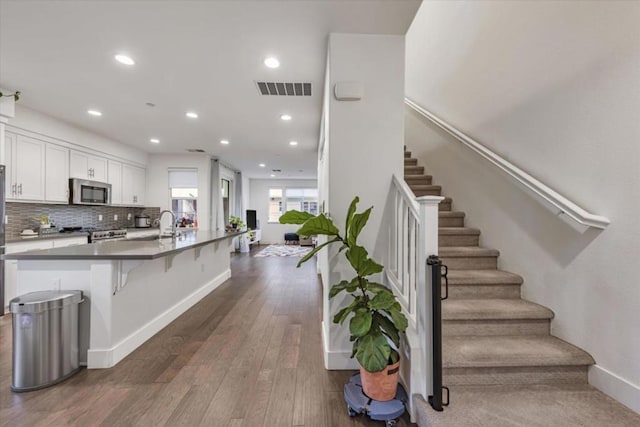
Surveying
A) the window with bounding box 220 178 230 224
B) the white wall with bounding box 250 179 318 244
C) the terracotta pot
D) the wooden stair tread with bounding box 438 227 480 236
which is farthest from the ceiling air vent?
the white wall with bounding box 250 179 318 244

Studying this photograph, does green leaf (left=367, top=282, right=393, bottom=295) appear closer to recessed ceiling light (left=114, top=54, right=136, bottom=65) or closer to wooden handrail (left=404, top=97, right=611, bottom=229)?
wooden handrail (left=404, top=97, right=611, bottom=229)

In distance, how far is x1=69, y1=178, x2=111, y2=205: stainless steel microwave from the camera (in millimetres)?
4641

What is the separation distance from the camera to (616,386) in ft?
5.32

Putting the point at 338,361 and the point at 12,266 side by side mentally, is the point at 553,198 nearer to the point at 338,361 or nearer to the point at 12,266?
the point at 338,361

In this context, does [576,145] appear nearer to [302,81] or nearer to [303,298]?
[302,81]

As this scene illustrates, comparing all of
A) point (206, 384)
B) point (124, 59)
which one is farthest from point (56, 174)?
point (206, 384)

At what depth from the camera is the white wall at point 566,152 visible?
1604 mm

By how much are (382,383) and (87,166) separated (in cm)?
604

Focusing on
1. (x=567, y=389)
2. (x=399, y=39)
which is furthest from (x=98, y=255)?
(x=567, y=389)

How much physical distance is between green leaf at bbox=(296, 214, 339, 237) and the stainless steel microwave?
4.94 meters

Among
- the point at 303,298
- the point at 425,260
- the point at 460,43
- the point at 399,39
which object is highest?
the point at 460,43

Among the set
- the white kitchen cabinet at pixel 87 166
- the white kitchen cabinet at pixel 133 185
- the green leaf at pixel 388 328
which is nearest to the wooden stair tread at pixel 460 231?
the green leaf at pixel 388 328

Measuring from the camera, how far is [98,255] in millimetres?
2176

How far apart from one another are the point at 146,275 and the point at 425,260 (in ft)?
8.55
